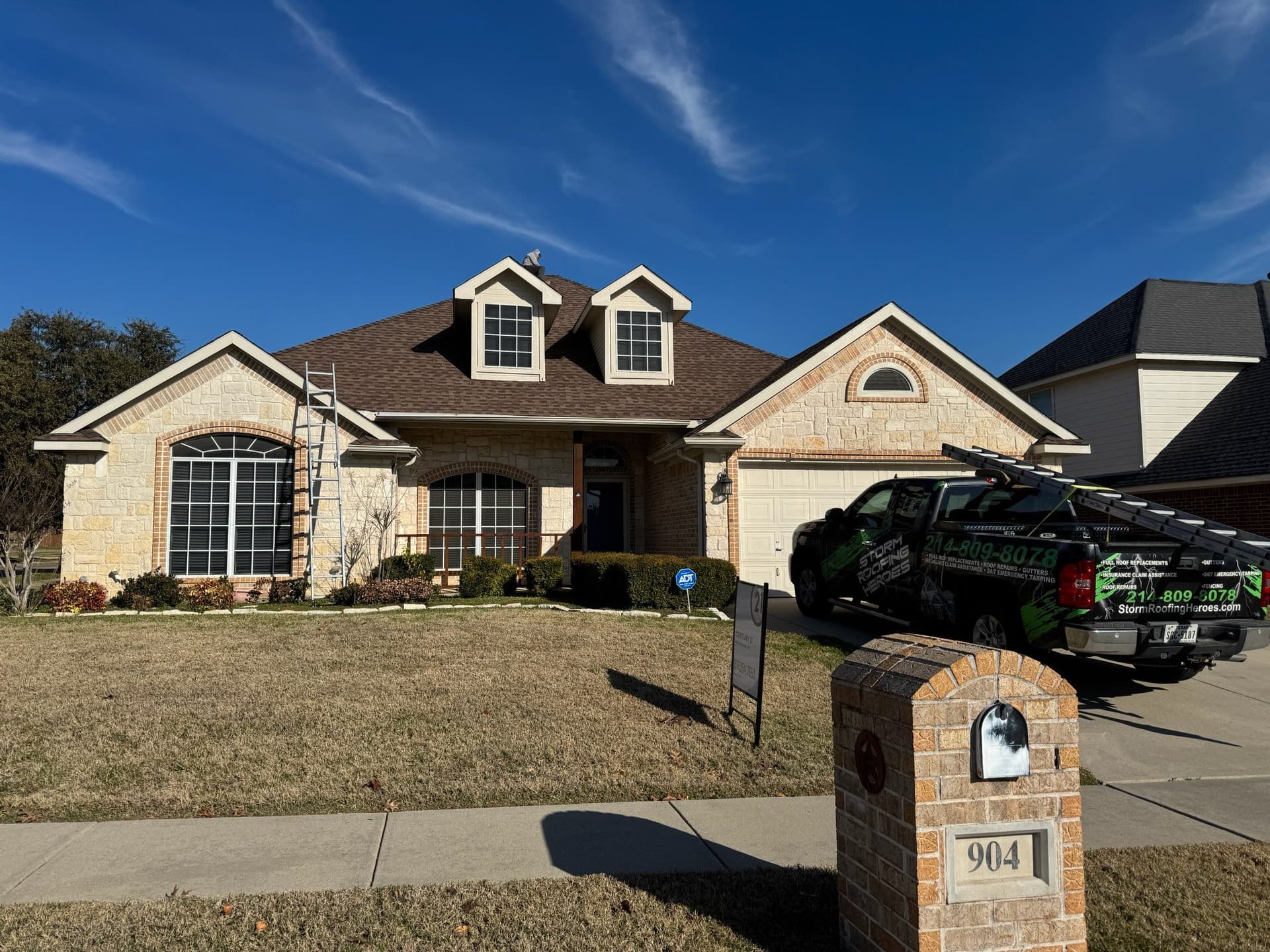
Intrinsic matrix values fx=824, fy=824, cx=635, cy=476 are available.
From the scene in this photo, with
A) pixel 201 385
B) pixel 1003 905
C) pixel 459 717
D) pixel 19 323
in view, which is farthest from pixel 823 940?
pixel 19 323

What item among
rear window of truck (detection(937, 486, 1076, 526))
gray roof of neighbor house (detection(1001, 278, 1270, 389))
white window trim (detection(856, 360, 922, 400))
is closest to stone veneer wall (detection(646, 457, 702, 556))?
white window trim (detection(856, 360, 922, 400))

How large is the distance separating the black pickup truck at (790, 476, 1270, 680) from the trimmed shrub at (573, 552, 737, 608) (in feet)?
8.58

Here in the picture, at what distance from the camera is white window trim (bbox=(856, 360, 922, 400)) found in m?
15.6

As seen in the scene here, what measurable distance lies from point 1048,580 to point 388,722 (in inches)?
225

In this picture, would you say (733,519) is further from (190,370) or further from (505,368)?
(190,370)

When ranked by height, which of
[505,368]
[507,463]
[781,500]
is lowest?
[781,500]

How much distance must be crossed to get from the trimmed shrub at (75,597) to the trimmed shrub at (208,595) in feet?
3.97

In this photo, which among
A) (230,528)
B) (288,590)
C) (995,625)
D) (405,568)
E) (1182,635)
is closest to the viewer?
(1182,635)

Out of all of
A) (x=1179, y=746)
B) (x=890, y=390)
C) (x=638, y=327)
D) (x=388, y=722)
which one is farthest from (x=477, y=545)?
(x=1179, y=746)

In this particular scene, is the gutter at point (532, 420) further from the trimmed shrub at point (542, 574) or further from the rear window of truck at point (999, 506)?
the rear window of truck at point (999, 506)

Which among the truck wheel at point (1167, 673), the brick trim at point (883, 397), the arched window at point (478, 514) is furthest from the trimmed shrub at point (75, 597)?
the truck wheel at point (1167, 673)

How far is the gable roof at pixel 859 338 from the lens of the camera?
49.2ft

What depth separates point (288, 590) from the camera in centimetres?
1379

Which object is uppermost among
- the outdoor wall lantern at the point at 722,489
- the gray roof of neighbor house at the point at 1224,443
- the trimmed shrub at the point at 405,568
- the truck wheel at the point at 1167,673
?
the gray roof of neighbor house at the point at 1224,443
